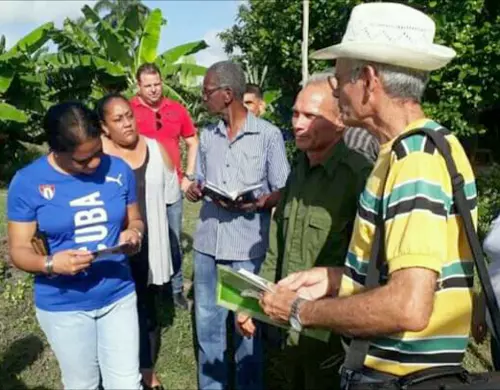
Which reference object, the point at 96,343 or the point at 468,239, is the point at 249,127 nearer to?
the point at 96,343

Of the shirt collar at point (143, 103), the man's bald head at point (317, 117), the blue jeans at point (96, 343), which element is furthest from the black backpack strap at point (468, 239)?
the shirt collar at point (143, 103)

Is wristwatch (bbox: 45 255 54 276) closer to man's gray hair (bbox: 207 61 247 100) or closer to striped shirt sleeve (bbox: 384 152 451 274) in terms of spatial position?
man's gray hair (bbox: 207 61 247 100)

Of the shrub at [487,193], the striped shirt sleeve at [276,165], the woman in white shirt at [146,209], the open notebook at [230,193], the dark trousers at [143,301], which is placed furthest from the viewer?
the shrub at [487,193]

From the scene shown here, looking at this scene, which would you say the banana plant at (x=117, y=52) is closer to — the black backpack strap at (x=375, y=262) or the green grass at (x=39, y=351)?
the green grass at (x=39, y=351)

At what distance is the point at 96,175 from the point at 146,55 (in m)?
10.6

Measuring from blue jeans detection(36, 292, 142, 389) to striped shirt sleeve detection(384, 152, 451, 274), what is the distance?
1.79 metres

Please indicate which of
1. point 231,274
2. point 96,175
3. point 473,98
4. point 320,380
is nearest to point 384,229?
point 231,274

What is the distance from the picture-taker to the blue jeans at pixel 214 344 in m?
3.82

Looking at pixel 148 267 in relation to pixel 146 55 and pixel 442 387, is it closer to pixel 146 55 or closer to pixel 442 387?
pixel 442 387

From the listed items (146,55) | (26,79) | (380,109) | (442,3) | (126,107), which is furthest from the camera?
(146,55)

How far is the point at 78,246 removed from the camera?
9.59ft

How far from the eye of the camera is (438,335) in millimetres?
1784

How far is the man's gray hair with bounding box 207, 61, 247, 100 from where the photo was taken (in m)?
3.69

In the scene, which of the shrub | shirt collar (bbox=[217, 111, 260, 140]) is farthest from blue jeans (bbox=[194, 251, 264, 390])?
the shrub
